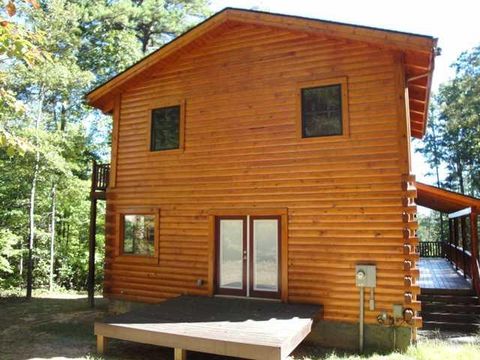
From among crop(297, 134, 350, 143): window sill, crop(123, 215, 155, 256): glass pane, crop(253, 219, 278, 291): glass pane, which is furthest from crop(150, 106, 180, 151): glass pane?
crop(297, 134, 350, 143): window sill

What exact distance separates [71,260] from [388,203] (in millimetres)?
15476

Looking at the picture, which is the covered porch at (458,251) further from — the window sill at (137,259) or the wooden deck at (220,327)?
the window sill at (137,259)

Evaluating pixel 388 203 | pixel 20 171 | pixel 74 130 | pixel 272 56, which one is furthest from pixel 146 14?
pixel 388 203

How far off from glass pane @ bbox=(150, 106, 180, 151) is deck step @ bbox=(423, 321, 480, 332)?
7.51m

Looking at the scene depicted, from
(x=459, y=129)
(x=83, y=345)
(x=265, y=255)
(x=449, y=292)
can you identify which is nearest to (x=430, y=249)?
(x=449, y=292)

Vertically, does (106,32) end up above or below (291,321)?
above

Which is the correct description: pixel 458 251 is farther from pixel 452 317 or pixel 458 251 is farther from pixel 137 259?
pixel 137 259

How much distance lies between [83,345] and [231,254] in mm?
3579

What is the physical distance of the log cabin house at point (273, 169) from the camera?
8.04m

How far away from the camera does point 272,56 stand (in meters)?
9.59

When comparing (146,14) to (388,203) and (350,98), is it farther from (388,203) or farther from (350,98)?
(388,203)

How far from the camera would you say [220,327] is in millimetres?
6797

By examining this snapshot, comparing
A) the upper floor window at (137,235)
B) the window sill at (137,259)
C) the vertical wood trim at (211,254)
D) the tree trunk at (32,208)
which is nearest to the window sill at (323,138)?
the vertical wood trim at (211,254)

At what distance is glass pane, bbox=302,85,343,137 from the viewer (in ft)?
28.5
